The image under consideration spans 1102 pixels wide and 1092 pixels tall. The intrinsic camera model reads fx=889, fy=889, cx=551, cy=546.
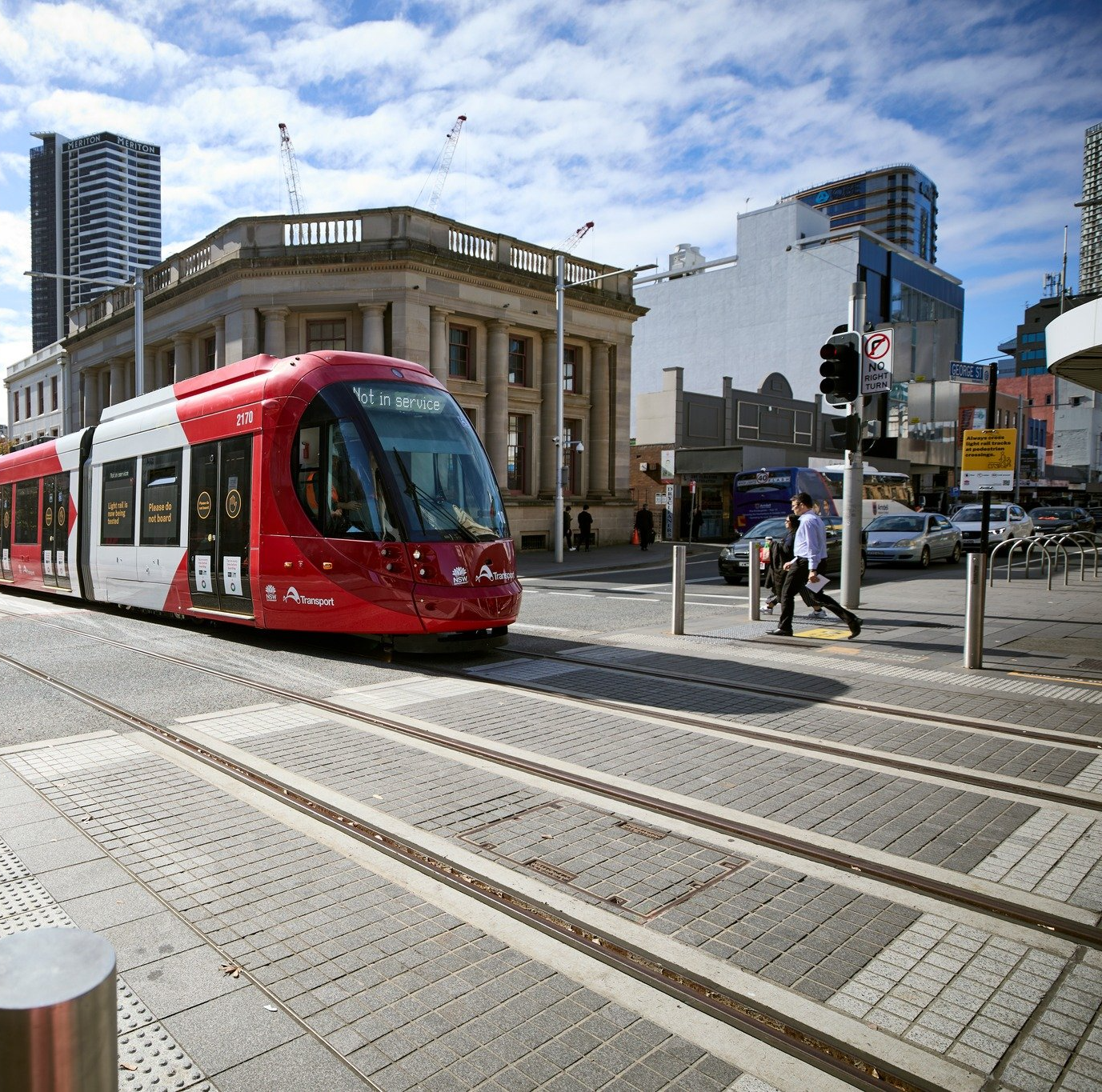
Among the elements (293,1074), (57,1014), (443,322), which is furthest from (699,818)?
(443,322)

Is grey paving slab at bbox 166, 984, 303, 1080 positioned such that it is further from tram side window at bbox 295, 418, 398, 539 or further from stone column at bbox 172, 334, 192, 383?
stone column at bbox 172, 334, 192, 383

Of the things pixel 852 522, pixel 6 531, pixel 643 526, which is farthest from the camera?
pixel 643 526

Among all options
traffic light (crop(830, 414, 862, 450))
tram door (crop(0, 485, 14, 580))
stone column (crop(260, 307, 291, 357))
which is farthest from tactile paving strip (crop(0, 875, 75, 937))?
stone column (crop(260, 307, 291, 357))

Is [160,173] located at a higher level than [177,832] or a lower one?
higher

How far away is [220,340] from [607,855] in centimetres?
3092

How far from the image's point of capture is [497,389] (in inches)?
1267

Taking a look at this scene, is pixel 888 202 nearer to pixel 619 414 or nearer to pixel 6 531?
pixel 619 414

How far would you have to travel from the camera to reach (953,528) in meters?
28.4

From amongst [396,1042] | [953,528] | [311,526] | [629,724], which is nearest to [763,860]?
[396,1042]

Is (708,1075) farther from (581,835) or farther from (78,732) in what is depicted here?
(78,732)

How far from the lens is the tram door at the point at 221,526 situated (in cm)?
1102

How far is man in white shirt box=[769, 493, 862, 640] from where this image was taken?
1198 cm

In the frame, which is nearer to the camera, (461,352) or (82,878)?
(82,878)

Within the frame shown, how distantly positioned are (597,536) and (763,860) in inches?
1253
